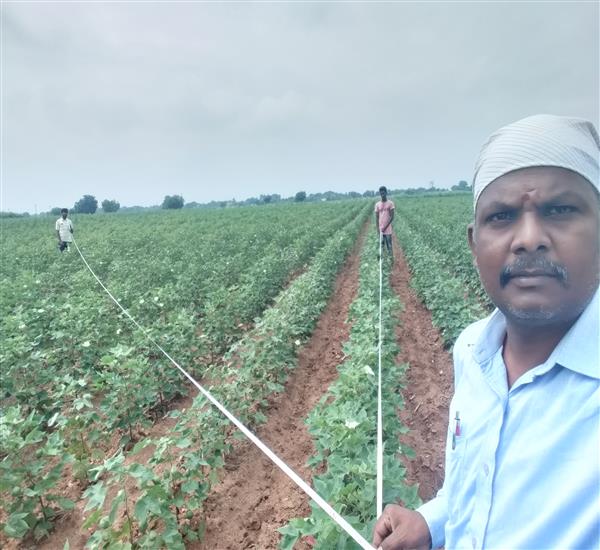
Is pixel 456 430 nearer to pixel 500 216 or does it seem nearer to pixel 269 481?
pixel 500 216

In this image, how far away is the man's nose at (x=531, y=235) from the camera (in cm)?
98

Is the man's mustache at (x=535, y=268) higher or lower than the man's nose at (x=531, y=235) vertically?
lower

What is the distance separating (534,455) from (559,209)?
0.56m

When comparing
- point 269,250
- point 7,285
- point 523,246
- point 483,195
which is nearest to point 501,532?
point 523,246

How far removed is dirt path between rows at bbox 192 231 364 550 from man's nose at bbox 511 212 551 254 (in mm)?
2827

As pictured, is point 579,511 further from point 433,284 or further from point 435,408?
point 433,284

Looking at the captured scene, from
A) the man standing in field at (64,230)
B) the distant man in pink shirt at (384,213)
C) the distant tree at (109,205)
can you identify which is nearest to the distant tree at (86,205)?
the distant tree at (109,205)

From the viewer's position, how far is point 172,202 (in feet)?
263

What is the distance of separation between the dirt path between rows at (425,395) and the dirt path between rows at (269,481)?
96 centimetres

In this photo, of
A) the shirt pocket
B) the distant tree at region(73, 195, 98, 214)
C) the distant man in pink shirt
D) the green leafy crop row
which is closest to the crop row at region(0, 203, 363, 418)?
the green leafy crop row

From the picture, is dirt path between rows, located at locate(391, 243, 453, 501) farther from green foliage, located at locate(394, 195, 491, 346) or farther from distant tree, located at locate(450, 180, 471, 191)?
distant tree, located at locate(450, 180, 471, 191)

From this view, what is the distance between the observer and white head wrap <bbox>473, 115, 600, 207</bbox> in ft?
3.24

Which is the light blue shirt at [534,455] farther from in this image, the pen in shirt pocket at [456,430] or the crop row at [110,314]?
the crop row at [110,314]

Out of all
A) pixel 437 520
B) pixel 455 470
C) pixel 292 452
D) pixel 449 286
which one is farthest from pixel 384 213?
pixel 455 470
